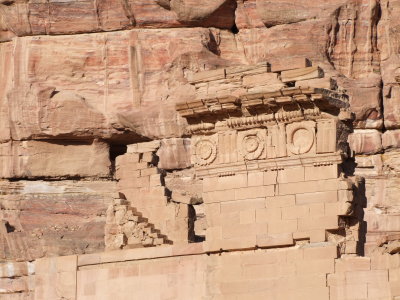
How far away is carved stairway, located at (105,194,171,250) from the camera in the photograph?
2858 cm

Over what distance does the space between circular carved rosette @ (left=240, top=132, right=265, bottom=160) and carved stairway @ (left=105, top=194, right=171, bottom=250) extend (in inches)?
168

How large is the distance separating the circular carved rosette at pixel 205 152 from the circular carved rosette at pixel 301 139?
1423mm

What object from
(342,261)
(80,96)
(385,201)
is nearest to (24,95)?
(80,96)

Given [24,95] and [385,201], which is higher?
[24,95]

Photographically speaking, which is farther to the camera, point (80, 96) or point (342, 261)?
point (80, 96)

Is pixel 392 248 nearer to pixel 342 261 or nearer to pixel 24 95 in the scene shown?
pixel 342 261

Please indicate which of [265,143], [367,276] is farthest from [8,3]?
[367,276]

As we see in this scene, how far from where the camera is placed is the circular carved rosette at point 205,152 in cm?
2520

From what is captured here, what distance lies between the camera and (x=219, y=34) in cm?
4647

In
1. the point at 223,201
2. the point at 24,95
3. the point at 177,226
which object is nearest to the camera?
the point at 223,201

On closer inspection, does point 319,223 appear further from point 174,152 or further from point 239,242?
point 174,152

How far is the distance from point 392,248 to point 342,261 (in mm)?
832

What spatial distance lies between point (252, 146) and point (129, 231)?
499 centimetres

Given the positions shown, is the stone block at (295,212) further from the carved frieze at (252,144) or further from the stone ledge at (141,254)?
the stone ledge at (141,254)
